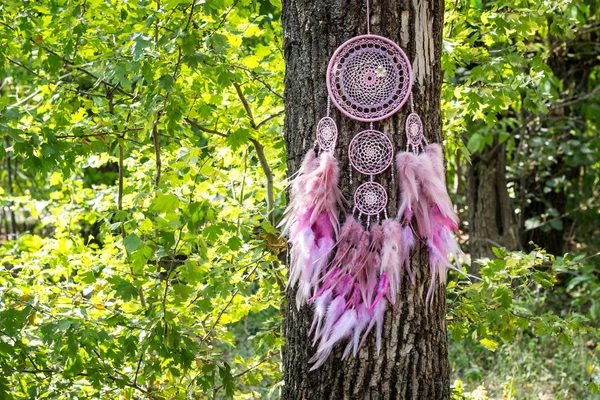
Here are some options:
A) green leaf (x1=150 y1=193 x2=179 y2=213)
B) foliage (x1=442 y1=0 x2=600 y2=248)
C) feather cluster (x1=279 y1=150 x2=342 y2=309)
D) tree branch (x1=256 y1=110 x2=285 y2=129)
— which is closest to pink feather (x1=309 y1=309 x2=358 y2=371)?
feather cluster (x1=279 y1=150 x2=342 y2=309)

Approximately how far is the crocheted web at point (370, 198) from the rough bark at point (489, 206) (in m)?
3.95

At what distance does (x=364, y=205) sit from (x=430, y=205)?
0.67ft

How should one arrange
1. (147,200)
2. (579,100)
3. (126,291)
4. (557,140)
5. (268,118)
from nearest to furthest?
1. (126,291)
2. (147,200)
3. (268,118)
4. (579,100)
5. (557,140)

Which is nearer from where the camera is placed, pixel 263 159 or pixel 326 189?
pixel 326 189

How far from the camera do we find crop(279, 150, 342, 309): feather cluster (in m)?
2.15

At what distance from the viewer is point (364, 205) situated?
2152 mm

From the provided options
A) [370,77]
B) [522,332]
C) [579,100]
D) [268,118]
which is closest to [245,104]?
[268,118]

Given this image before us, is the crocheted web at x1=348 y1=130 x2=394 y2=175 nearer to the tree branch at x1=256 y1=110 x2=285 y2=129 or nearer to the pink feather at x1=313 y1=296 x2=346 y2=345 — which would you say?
Answer: the pink feather at x1=313 y1=296 x2=346 y2=345

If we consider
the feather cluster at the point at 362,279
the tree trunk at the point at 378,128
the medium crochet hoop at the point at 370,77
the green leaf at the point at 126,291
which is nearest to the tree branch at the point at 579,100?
the tree trunk at the point at 378,128

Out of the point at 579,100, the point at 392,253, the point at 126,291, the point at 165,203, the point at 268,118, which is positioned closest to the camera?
the point at 392,253

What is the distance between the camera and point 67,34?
2.94 m

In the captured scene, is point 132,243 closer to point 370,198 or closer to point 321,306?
point 321,306

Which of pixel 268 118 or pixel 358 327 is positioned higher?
pixel 268 118

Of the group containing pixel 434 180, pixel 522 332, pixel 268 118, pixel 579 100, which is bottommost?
pixel 522 332
